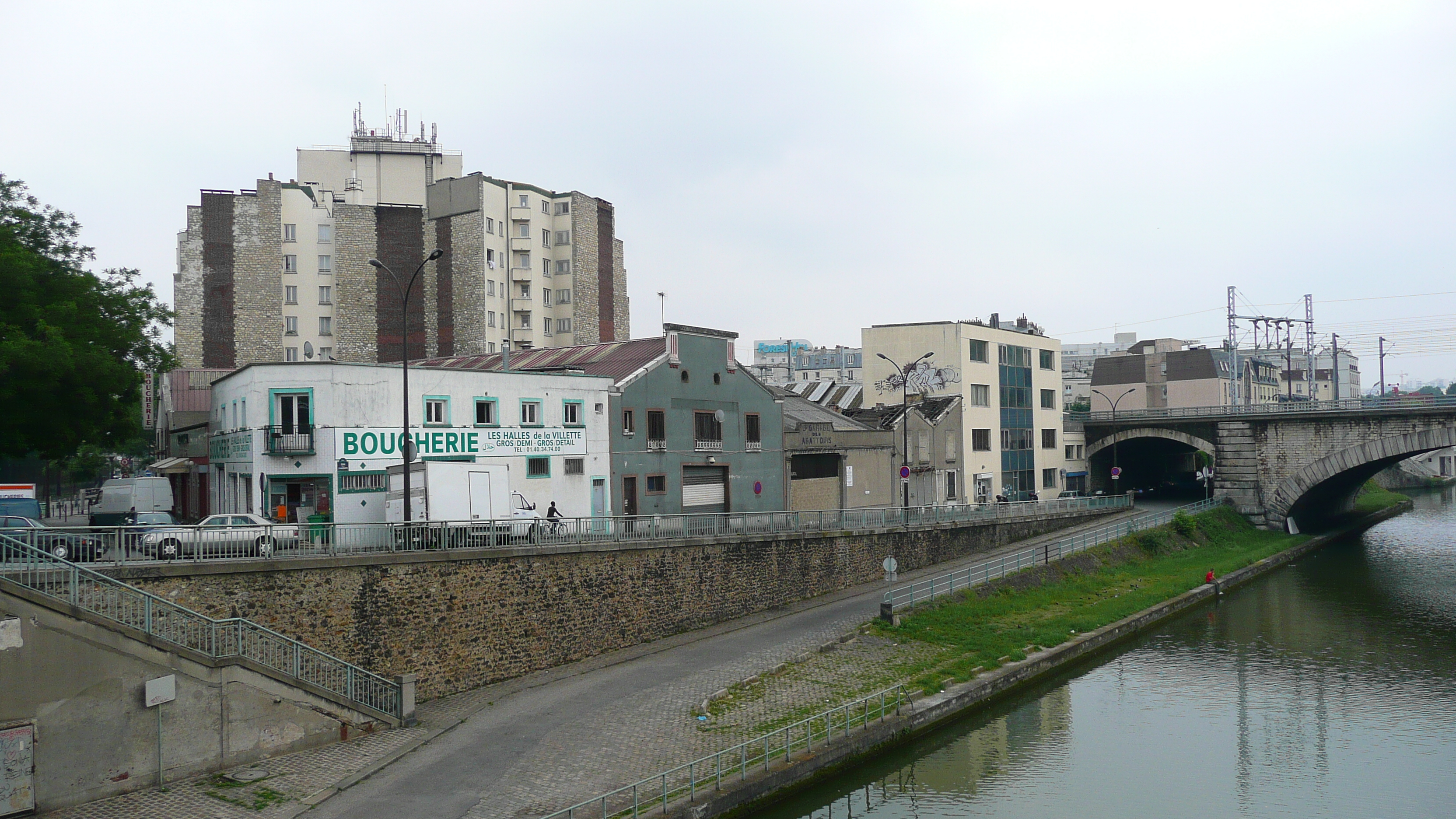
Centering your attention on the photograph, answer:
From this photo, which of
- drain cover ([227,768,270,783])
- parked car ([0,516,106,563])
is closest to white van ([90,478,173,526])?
parked car ([0,516,106,563])

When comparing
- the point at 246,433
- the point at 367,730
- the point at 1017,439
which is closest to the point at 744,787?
the point at 367,730

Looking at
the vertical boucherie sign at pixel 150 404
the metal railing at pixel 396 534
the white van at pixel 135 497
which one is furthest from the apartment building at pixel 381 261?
the metal railing at pixel 396 534

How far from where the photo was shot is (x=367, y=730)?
20594 millimetres

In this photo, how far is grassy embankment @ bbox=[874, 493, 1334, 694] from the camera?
2872 cm

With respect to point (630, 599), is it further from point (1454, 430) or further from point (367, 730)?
point (1454, 430)

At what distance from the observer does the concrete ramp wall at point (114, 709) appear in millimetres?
16609

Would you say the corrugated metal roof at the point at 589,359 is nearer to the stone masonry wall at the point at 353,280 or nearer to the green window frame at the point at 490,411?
the green window frame at the point at 490,411

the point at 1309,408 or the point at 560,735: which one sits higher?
the point at 1309,408

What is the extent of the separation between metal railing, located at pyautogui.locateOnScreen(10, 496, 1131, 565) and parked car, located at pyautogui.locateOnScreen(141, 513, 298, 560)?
0.02m

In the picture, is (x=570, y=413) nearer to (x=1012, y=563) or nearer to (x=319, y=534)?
(x=319, y=534)

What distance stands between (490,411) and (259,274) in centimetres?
4539

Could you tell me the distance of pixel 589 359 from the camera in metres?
40.4

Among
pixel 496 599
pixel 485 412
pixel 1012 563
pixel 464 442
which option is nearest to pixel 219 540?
pixel 496 599

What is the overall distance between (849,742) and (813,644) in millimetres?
7550
